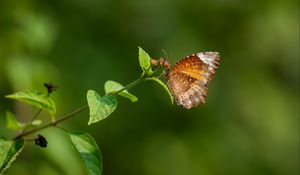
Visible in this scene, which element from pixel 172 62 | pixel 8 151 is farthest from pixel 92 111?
pixel 172 62

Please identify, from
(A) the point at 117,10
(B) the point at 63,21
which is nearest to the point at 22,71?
(B) the point at 63,21

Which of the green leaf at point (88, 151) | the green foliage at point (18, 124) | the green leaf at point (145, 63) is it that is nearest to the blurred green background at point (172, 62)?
the green foliage at point (18, 124)

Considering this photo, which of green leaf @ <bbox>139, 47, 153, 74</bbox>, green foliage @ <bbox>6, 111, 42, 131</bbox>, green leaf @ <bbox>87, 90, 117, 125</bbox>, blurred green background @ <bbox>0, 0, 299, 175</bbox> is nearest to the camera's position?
green leaf @ <bbox>87, 90, 117, 125</bbox>

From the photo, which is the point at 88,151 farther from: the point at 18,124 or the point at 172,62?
the point at 172,62

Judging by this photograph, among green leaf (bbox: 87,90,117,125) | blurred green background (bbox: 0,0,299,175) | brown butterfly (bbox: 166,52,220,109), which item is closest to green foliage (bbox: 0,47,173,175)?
green leaf (bbox: 87,90,117,125)

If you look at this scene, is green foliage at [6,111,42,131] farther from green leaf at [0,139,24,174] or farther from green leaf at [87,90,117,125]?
green leaf at [87,90,117,125]

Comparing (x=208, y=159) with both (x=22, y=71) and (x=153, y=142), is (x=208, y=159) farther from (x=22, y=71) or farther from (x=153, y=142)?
(x=22, y=71)
